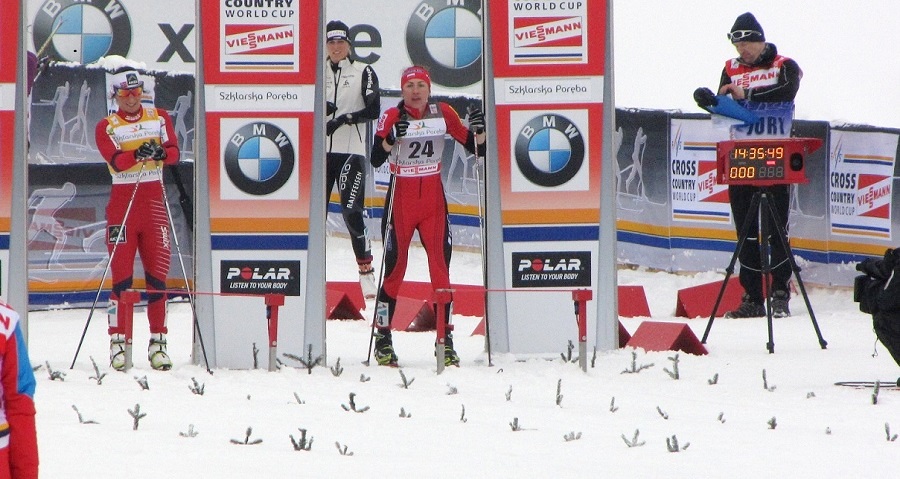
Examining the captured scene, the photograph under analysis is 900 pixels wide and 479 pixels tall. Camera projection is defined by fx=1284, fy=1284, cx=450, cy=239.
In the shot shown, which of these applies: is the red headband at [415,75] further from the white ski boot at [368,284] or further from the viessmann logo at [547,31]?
the white ski boot at [368,284]

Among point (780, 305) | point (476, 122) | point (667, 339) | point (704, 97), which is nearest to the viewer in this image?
point (476, 122)

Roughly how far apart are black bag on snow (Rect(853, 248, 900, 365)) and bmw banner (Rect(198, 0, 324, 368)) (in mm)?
3417

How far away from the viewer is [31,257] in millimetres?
11078

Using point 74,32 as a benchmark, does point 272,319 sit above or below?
below

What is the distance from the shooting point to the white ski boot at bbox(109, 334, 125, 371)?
7922 mm

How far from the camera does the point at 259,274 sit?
27.4 feet

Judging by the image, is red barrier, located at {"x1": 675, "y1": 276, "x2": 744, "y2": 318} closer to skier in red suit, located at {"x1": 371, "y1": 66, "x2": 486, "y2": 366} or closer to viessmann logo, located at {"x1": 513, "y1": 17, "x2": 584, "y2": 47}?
viessmann logo, located at {"x1": 513, "y1": 17, "x2": 584, "y2": 47}

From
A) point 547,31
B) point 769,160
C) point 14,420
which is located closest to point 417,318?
point 547,31

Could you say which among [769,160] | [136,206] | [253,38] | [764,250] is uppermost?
[253,38]

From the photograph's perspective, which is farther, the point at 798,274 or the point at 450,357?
the point at 798,274

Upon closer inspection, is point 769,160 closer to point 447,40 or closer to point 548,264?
point 548,264

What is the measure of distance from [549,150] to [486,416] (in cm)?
291

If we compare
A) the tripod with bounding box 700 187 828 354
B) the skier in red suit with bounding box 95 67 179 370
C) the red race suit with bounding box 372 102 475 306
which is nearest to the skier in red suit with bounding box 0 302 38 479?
the skier in red suit with bounding box 95 67 179 370

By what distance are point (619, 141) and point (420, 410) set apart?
25.3 feet
